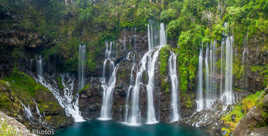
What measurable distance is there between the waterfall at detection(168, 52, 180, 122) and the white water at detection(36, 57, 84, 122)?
1047 cm

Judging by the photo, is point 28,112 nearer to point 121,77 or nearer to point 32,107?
point 32,107

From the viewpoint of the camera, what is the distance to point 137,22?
2808 centimetres

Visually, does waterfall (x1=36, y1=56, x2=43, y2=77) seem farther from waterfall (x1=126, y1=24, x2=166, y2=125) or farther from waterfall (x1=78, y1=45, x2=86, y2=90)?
waterfall (x1=126, y1=24, x2=166, y2=125)

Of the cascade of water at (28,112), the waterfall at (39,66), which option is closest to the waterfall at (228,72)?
the cascade of water at (28,112)

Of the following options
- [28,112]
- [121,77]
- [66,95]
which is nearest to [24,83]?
[66,95]

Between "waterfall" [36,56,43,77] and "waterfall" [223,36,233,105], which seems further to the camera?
"waterfall" [36,56,43,77]

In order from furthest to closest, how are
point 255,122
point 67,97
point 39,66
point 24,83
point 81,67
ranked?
point 81,67 < point 39,66 < point 67,97 < point 24,83 < point 255,122

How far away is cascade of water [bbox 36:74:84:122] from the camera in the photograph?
78.1 ft

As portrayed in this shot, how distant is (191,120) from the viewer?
21.1 meters

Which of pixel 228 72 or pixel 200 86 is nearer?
pixel 228 72

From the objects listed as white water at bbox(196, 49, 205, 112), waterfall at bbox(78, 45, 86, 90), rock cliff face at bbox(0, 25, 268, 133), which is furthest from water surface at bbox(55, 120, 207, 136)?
waterfall at bbox(78, 45, 86, 90)

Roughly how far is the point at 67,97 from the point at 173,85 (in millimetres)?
13045

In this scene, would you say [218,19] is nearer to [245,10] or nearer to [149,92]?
[245,10]

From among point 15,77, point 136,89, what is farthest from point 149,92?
point 15,77
